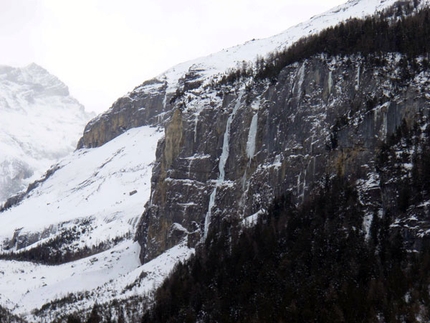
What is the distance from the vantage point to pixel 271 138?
147m

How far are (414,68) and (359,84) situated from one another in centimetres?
1154

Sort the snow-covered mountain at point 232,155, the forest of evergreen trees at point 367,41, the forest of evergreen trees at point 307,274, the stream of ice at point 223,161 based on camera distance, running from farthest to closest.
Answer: the stream of ice at point 223,161 < the forest of evergreen trees at point 367,41 < the snow-covered mountain at point 232,155 < the forest of evergreen trees at point 307,274

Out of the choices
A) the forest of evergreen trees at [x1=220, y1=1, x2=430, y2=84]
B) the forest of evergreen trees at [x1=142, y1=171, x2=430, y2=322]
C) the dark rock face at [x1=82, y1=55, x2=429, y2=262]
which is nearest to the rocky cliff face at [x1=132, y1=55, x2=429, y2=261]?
the dark rock face at [x1=82, y1=55, x2=429, y2=262]

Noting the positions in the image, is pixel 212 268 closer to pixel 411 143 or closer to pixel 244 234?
pixel 244 234

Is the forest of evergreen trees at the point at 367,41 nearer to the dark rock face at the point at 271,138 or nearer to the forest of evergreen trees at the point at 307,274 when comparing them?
the dark rock face at the point at 271,138

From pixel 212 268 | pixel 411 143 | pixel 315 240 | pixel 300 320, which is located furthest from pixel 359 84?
pixel 300 320

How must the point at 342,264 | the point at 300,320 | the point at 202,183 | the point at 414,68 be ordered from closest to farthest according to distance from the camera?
the point at 300,320, the point at 342,264, the point at 414,68, the point at 202,183

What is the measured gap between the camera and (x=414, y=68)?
127000mm

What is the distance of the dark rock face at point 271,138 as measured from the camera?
12550 centimetres

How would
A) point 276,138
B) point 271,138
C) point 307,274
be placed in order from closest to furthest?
point 307,274, point 276,138, point 271,138

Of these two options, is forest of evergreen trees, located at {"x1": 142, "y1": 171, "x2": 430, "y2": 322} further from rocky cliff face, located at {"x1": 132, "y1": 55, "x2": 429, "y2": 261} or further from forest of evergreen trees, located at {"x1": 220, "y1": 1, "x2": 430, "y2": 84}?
forest of evergreen trees, located at {"x1": 220, "y1": 1, "x2": 430, "y2": 84}

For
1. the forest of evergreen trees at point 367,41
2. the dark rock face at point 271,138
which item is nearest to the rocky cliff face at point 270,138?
the dark rock face at point 271,138

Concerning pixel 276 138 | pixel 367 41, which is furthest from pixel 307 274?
pixel 367 41

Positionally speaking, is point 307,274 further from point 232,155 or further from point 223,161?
point 223,161
